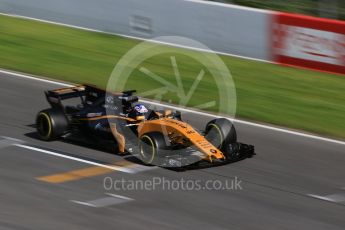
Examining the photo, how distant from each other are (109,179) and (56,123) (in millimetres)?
1989

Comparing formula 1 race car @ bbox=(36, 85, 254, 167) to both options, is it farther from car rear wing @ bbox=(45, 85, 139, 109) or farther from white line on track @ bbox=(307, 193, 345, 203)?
white line on track @ bbox=(307, 193, 345, 203)

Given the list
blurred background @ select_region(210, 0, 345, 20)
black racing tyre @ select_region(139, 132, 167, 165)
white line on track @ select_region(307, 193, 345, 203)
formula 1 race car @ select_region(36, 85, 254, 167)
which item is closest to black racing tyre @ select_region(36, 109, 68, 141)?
formula 1 race car @ select_region(36, 85, 254, 167)

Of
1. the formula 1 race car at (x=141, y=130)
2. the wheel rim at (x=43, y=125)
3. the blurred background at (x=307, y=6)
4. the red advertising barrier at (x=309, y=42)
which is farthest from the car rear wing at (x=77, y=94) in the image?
the blurred background at (x=307, y=6)

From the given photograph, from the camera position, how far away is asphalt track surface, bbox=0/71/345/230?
11.0 m

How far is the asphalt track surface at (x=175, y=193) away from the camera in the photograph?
35.9 feet

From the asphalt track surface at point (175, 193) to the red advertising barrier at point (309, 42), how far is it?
16.0ft

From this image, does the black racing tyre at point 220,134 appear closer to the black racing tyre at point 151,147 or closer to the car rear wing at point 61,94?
the black racing tyre at point 151,147

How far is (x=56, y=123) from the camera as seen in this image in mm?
14039

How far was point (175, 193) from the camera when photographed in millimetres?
12070

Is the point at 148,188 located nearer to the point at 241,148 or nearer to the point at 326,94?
the point at 241,148

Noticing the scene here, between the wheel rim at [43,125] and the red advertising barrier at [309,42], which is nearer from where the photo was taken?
the wheel rim at [43,125]

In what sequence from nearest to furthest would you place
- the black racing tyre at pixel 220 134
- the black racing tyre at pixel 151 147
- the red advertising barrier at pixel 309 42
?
the black racing tyre at pixel 151 147, the black racing tyre at pixel 220 134, the red advertising barrier at pixel 309 42

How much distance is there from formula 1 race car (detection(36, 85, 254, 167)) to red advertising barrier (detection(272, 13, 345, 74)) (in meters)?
6.72

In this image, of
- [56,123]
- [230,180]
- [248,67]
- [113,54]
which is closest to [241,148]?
[230,180]
